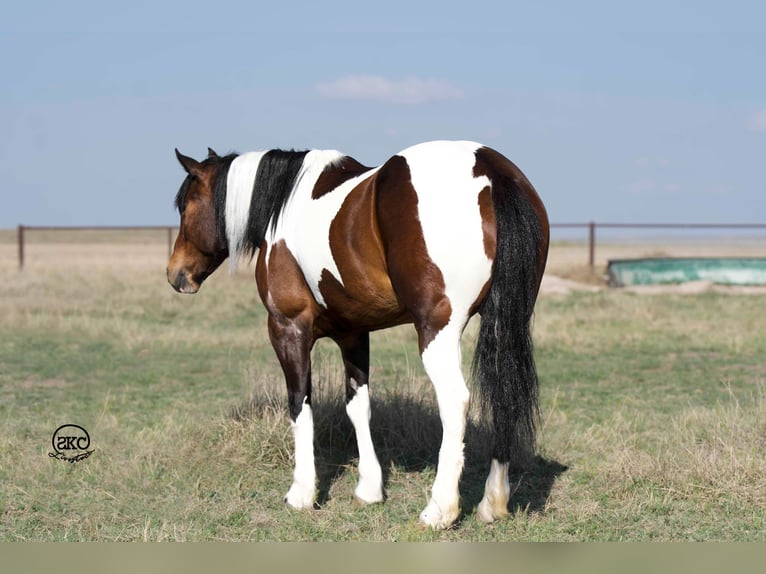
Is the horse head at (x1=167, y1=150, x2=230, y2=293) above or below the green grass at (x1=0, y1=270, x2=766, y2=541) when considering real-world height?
above

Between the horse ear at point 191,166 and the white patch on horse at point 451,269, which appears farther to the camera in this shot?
the horse ear at point 191,166

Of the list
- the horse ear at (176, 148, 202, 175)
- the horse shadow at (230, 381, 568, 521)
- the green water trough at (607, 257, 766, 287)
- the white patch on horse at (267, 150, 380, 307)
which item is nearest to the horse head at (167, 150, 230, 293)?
the horse ear at (176, 148, 202, 175)

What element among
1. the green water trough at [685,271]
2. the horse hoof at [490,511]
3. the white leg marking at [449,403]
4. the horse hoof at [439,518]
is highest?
the white leg marking at [449,403]

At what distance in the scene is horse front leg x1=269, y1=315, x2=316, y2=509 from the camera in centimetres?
538

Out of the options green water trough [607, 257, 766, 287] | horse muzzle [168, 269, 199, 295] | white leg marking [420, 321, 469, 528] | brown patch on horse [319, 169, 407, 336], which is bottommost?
green water trough [607, 257, 766, 287]

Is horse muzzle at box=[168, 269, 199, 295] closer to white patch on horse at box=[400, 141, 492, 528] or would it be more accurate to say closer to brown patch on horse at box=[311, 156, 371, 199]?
brown patch on horse at box=[311, 156, 371, 199]

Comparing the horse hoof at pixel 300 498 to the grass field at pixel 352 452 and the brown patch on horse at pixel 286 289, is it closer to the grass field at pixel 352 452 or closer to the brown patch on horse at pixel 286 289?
the grass field at pixel 352 452

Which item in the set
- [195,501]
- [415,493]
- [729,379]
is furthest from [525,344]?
[729,379]

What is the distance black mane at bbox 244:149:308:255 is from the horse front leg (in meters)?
0.63

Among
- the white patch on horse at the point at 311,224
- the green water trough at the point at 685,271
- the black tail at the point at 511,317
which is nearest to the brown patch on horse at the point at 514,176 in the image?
the black tail at the point at 511,317

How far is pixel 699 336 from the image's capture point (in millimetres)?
13016

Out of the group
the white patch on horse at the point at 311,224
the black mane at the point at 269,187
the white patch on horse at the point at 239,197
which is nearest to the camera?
the white patch on horse at the point at 311,224

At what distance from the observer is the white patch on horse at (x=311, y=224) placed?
5031 mm

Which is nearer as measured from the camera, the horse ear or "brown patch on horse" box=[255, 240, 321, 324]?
"brown patch on horse" box=[255, 240, 321, 324]
